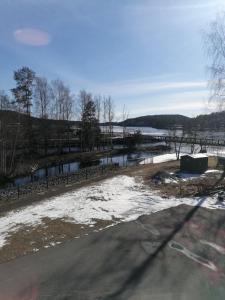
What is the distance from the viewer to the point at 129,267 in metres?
8.03

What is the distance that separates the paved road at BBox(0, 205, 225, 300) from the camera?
22.5 feet

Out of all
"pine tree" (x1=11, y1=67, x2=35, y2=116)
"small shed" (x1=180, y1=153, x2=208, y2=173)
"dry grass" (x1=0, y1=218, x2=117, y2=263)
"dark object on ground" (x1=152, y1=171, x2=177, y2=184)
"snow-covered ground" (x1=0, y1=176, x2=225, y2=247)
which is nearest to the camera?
"dry grass" (x1=0, y1=218, x2=117, y2=263)

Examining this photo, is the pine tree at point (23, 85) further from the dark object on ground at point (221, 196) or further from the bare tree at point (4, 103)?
the dark object on ground at point (221, 196)

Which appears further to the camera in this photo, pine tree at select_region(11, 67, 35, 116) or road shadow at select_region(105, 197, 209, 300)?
pine tree at select_region(11, 67, 35, 116)

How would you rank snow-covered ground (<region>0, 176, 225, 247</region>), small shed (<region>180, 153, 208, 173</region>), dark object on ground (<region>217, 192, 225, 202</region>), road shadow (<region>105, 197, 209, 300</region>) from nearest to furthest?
1. road shadow (<region>105, 197, 209, 300</region>)
2. snow-covered ground (<region>0, 176, 225, 247</region>)
3. dark object on ground (<region>217, 192, 225, 202</region>)
4. small shed (<region>180, 153, 208, 173</region>)

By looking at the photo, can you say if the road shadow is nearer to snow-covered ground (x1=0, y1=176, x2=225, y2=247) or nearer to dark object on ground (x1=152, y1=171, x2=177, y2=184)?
snow-covered ground (x1=0, y1=176, x2=225, y2=247)

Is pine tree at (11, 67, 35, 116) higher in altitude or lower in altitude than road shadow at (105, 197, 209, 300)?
higher

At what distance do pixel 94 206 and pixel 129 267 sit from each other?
6.56m

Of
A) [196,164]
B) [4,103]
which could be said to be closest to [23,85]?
[4,103]

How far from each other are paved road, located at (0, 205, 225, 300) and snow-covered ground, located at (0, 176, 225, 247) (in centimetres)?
205

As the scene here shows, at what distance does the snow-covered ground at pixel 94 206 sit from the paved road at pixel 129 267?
2049 mm

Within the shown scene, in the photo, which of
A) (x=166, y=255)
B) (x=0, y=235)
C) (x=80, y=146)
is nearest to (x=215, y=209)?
(x=166, y=255)

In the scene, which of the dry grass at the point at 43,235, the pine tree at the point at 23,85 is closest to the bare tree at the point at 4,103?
the pine tree at the point at 23,85

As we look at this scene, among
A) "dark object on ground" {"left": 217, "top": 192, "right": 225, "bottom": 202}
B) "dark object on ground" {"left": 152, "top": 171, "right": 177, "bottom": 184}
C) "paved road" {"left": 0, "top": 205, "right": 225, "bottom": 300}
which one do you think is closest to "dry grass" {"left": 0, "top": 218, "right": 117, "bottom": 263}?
"paved road" {"left": 0, "top": 205, "right": 225, "bottom": 300}
